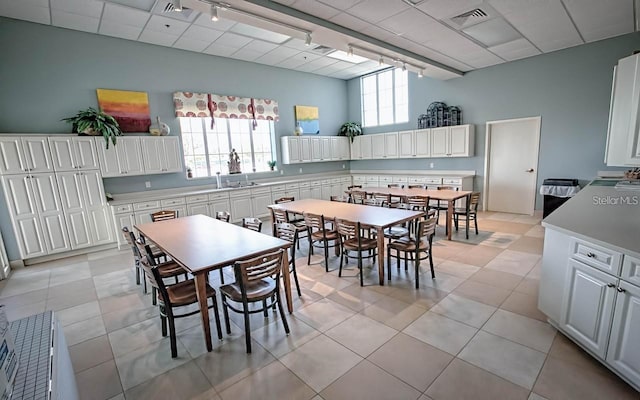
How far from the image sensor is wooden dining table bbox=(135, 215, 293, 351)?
7.75ft

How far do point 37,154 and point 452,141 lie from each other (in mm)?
7981

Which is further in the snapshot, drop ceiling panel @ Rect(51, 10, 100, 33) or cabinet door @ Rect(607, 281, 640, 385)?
drop ceiling panel @ Rect(51, 10, 100, 33)

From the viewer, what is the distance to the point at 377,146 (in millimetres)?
8461

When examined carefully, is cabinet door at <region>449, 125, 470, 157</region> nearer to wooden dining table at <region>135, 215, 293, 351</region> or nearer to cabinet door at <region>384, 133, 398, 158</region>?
cabinet door at <region>384, 133, 398, 158</region>

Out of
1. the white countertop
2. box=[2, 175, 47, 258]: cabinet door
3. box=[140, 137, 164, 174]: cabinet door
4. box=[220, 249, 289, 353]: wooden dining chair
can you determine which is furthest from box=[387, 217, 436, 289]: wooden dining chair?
box=[2, 175, 47, 258]: cabinet door

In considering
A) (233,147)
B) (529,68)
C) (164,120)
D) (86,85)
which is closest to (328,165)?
(233,147)

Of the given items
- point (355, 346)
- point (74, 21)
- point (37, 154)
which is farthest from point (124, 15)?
point (355, 346)

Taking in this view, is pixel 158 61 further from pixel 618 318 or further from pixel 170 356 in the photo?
pixel 618 318

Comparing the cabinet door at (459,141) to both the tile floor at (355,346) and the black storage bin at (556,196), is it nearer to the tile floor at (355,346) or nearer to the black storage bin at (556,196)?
the black storage bin at (556,196)

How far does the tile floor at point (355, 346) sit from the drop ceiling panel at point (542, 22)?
10.8ft

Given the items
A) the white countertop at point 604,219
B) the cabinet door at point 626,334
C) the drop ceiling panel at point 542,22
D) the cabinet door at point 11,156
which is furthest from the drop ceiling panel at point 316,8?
the cabinet door at point 11,156

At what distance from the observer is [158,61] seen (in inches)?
228

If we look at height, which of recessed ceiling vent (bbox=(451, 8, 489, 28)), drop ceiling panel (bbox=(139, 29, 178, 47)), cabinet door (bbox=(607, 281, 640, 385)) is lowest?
cabinet door (bbox=(607, 281, 640, 385))
